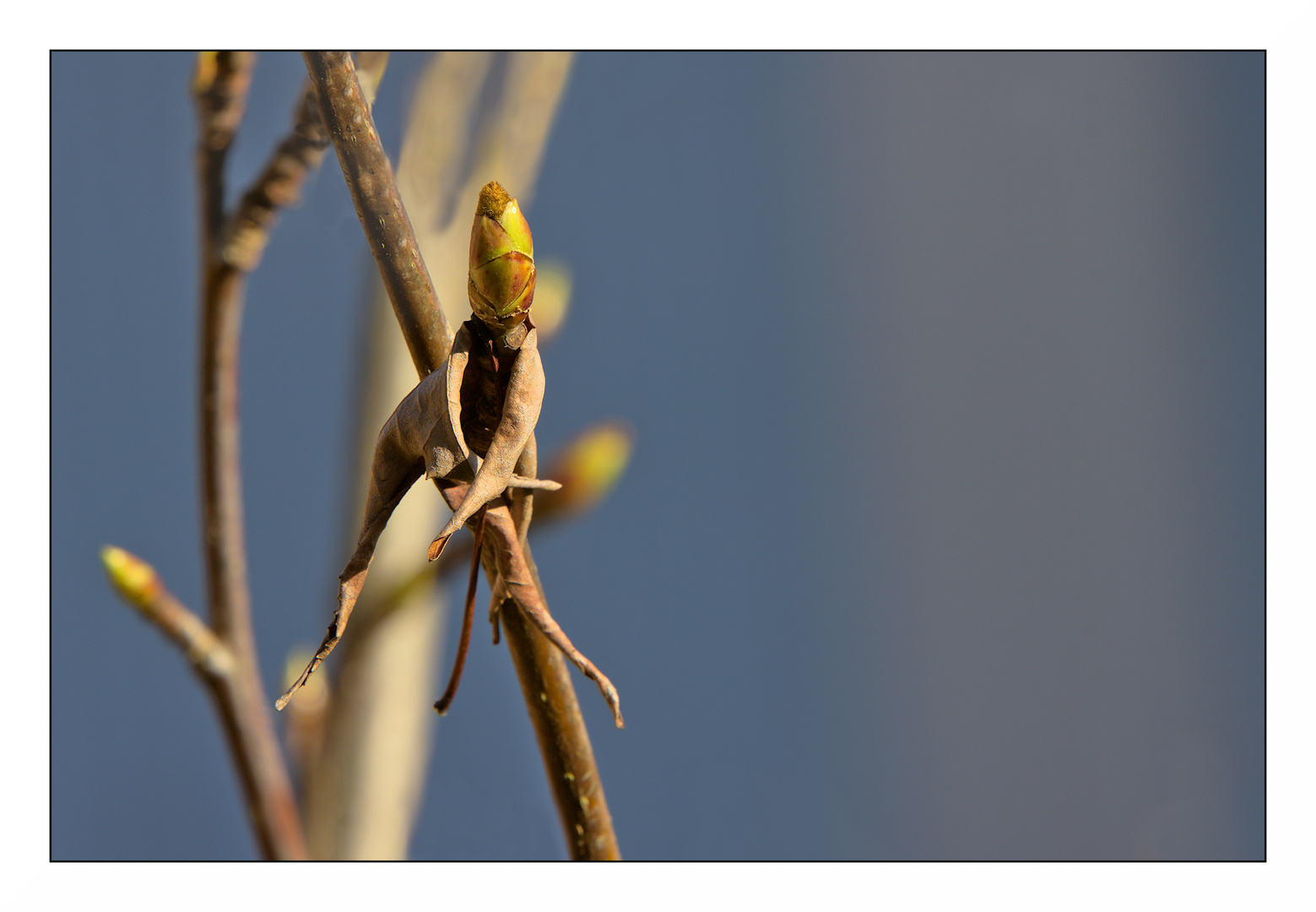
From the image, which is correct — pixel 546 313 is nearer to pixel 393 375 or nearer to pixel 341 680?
pixel 393 375

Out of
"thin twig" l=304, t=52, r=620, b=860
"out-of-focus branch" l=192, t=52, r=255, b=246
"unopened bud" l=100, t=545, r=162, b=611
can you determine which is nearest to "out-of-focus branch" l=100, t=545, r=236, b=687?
"unopened bud" l=100, t=545, r=162, b=611

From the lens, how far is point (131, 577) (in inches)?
27.4

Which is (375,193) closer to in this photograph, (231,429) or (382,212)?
(382,212)

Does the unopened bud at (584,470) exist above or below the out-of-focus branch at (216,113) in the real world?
below

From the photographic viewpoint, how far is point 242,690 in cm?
80

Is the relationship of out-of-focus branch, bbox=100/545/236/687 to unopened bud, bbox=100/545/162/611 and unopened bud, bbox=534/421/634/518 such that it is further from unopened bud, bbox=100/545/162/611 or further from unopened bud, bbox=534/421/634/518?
unopened bud, bbox=534/421/634/518

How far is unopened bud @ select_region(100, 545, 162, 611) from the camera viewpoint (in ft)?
2.26

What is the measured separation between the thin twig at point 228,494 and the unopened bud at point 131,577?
0.20ft

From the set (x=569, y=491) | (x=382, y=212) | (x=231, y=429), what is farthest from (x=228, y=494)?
(x=382, y=212)

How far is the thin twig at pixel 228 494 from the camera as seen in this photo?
67cm

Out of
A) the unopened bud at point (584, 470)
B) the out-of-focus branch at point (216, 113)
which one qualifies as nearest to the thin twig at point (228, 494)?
the out-of-focus branch at point (216, 113)

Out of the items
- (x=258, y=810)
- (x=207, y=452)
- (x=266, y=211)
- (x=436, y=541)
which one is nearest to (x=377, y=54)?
(x=266, y=211)

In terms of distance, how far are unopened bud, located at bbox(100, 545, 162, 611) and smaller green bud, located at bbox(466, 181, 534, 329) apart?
0.48 meters

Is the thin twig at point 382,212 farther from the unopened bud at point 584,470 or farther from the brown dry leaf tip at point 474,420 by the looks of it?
the unopened bud at point 584,470
